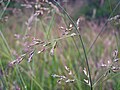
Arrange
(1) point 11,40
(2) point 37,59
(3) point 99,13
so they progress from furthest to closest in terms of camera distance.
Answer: (3) point 99,13 → (1) point 11,40 → (2) point 37,59

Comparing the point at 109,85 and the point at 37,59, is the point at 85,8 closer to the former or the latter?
the point at 37,59

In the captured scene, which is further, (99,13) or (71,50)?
(99,13)

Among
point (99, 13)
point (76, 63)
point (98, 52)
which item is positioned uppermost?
point (76, 63)

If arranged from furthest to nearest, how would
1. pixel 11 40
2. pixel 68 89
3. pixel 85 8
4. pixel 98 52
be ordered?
1. pixel 85 8
2. pixel 11 40
3. pixel 98 52
4. pixel 68 89

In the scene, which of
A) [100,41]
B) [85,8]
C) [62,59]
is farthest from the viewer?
[85,8]

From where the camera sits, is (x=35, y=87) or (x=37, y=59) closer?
(x=35, y=87)

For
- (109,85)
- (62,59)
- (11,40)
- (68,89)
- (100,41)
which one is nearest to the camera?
(68,89)

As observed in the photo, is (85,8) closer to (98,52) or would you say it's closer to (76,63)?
(98,52)

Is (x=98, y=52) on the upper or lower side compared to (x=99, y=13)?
upper

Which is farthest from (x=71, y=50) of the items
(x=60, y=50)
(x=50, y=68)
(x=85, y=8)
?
(x=85, y=8)

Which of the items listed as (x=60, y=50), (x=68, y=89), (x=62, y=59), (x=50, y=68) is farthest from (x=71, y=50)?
(x=68, y=89)
